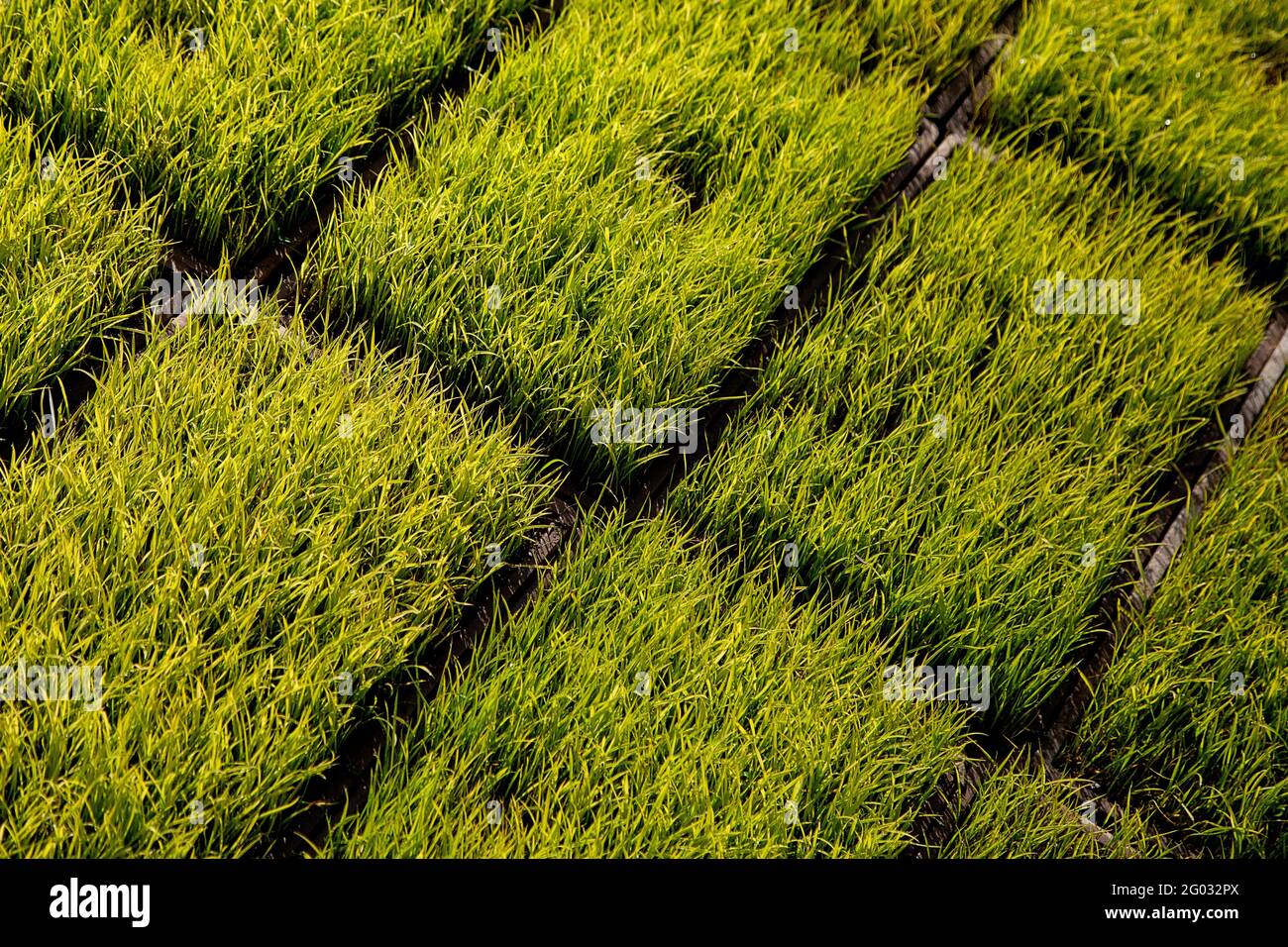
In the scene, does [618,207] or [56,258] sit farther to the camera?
[618,207]

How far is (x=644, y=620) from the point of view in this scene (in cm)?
173

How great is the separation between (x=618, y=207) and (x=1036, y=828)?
55.9 inches

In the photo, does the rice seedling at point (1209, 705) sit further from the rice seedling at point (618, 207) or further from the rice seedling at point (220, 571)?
the rice seedling at point (220, 571)

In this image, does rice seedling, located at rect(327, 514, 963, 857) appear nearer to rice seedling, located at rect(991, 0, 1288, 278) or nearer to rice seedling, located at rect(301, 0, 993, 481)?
rice seedling, located at rect(301, 0, 993, 481)

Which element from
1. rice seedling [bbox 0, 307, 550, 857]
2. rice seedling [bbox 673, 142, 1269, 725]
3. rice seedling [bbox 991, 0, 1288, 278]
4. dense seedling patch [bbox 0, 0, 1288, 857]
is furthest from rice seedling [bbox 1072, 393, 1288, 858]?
rice seedling [bbox 0, 307, 550, 857]

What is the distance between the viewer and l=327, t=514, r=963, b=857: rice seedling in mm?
1530

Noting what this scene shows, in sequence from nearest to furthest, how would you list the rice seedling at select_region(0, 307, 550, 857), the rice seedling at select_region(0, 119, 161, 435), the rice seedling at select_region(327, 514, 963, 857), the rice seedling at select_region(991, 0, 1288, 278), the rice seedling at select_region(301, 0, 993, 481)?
the rice seedling at select_region(0, 307, 550, 857) < the rice seedling at select_region(327, 514, 963, 857) < the rice seedling at select_region(0, 119, 161, 435) < the rice seedling at select_region(301, 0, 993, 481) < the rice seedling at select_region(991, 0, 1288, 278)

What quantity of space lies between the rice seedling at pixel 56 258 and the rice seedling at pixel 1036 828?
5.76 feet

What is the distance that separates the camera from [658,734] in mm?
1644

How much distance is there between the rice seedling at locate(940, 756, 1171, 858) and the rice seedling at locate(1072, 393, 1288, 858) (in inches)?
3.0

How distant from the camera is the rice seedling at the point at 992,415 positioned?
6.22 ft

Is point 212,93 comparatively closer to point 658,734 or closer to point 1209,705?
point 658,734

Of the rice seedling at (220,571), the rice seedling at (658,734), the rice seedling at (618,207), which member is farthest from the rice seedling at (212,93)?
the rice seedling at (658,734)

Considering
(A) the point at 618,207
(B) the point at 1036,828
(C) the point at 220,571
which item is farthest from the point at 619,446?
(B) the point at 1036,828
